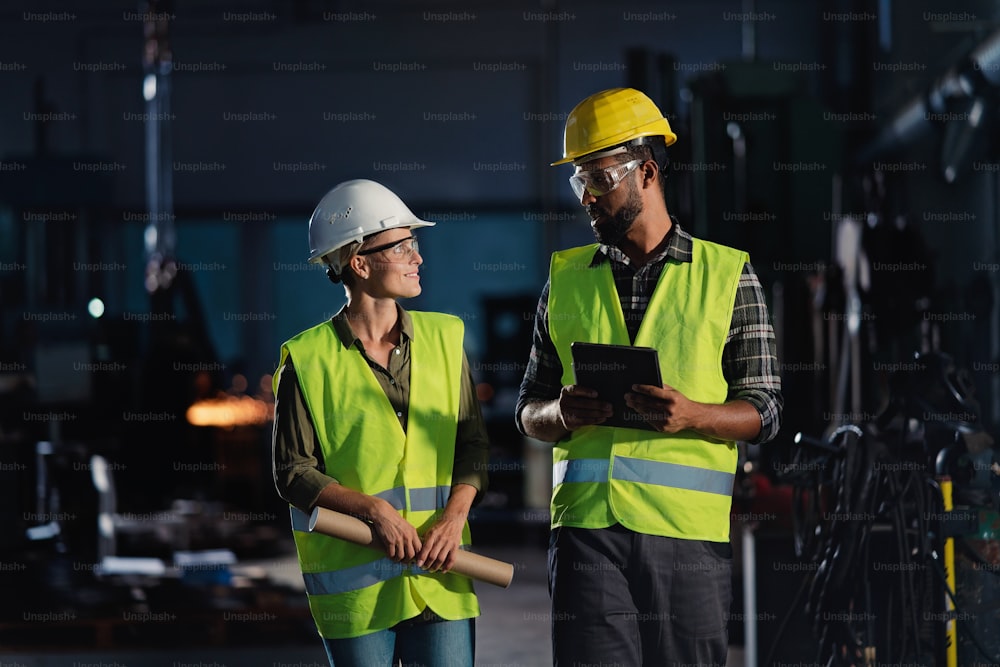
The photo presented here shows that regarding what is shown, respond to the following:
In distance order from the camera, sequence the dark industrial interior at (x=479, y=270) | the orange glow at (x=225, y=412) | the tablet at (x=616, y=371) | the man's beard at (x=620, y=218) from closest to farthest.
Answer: the tablet at (x=616, y=371) → the man's beard at (x=620, y=218) → the dark industrial interior at (x=479, y=270) → the orange glow at (x=225, y=412)

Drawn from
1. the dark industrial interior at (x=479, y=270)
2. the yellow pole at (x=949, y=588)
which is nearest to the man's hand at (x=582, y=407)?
the dark industrial interior at (x=479, y=270)

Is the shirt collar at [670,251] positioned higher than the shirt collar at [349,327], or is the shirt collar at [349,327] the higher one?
the shirt collar at [670,251]

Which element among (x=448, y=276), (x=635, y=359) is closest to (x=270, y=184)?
(x=448, y=276)

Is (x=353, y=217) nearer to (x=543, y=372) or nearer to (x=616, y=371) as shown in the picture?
(x=543, y=372)

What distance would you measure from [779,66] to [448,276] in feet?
20.7

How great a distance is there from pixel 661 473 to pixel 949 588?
5.88 feet

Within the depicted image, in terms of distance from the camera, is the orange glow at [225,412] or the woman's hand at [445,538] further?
the orange glow at [225,412]

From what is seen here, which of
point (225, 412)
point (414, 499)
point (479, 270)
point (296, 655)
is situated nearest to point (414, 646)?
point (414, 499)

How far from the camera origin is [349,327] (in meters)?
2.96

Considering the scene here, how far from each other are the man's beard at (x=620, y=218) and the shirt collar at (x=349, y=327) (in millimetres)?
502

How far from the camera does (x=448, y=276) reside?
40.6 ft

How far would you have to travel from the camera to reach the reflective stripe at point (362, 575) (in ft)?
9.31

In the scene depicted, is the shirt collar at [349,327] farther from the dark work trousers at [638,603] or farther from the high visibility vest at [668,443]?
the dark work trousers at [638,603]

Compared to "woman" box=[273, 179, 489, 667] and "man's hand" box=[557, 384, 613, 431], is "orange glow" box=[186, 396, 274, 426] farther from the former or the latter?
"man's hand" box=[557, 384, 613, 431]
